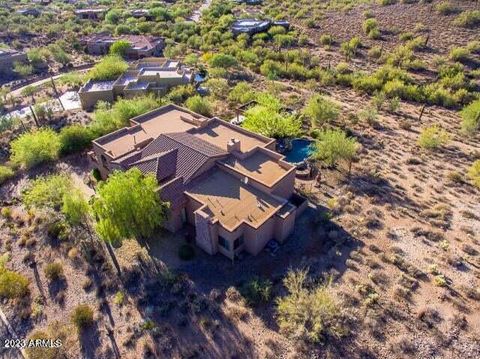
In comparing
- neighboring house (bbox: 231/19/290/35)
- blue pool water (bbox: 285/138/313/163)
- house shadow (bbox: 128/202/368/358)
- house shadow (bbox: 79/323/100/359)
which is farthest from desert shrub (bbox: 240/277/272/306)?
neighboring house (bbox: 231/19/290/35)

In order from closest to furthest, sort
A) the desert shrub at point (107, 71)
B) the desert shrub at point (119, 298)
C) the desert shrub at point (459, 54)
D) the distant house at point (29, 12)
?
the desert shrub at point (119, 298)
the desert shrub at point (107, 71)
the desert shrub at point (459, 54)
the distant house at point (29, 12)

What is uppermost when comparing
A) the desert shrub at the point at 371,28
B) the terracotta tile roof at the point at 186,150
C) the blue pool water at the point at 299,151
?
the terracotta tile roof at the point at 186,150

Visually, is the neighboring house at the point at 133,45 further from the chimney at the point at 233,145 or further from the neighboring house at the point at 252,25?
the chimney at the point at 233,145

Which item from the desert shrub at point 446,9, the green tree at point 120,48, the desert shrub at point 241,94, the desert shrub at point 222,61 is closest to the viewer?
the desert shrub at point 241,94

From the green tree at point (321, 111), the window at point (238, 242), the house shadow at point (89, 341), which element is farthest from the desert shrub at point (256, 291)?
the green tree at point (321, 111)

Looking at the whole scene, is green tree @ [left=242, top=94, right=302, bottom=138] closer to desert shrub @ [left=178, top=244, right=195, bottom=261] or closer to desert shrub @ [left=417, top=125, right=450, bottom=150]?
desert shrub @ [left=417, top=125, right=450, bottom=150]
